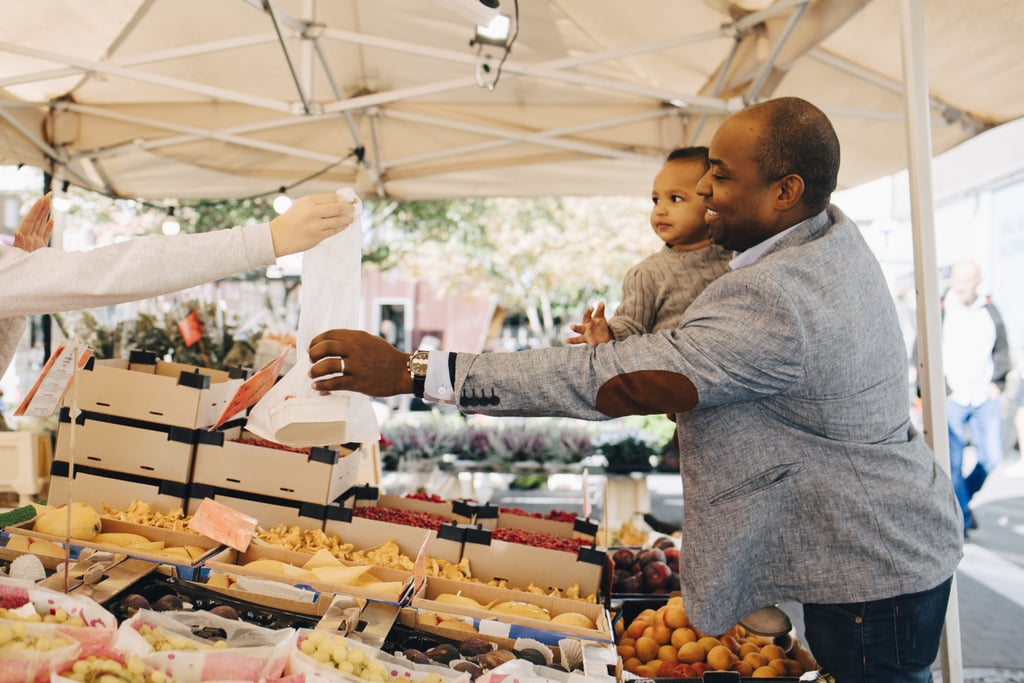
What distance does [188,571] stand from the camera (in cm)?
196

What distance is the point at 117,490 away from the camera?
8.13 feet

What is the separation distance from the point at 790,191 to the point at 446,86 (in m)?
2.41

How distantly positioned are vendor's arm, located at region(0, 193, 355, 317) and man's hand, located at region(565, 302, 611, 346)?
807mm

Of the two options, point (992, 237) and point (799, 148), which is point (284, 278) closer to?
point (992, 237)

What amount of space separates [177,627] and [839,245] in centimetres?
145

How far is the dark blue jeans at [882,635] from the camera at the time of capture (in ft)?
4.83

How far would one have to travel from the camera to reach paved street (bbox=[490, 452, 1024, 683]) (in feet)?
12.2

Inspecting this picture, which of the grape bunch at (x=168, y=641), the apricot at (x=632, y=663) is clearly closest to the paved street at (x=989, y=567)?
the apricot at (x=632, y=663)

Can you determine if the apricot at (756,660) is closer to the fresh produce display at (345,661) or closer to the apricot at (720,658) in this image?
the apricot at (720,658)

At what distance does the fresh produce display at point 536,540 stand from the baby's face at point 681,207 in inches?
39.3

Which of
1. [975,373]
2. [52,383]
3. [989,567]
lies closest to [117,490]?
[52,383]

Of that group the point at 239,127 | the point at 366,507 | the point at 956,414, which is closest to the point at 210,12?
the point at 239,127

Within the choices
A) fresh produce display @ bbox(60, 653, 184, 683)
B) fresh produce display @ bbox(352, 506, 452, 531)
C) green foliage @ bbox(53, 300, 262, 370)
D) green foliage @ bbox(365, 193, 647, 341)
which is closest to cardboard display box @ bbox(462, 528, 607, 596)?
fresh produce display @ bbox(352, 506, 452, 531)

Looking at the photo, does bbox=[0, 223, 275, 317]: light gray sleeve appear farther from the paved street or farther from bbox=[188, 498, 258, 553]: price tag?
the paved street
